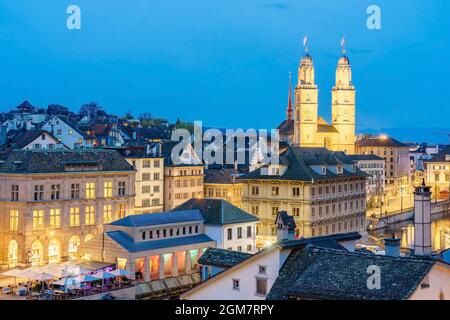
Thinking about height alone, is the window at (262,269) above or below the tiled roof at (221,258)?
above

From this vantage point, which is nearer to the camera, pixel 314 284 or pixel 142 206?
pixel 314 284

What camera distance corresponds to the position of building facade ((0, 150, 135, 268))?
57.6 metres

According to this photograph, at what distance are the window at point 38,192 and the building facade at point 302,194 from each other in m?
21.9

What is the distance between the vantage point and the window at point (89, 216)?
63.4m

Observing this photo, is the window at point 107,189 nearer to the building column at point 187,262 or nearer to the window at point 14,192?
the window at point 14,192

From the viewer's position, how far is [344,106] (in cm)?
16450

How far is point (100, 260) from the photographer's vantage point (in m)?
51.5

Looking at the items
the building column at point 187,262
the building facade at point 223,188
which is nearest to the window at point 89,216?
the building column at point 187,262

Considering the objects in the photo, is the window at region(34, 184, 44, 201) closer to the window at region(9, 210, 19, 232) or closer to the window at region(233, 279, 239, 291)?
the window at region(9, 210, 19, 232)

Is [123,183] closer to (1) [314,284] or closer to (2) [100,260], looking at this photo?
(2) [100,260]

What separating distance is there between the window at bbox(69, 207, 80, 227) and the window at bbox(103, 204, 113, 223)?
3.52 metres
